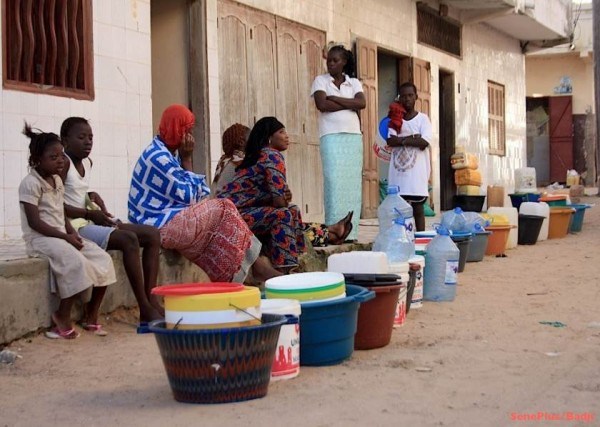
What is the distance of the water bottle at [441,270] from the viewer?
615cm

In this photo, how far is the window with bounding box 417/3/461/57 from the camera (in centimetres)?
1427

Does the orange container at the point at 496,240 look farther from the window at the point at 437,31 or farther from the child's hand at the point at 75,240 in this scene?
the window at the point at 437,31

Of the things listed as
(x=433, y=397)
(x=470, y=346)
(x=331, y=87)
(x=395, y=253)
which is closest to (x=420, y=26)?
(x=331, y=87)

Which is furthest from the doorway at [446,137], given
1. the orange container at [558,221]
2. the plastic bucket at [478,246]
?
the plastic bucket at [478,246]

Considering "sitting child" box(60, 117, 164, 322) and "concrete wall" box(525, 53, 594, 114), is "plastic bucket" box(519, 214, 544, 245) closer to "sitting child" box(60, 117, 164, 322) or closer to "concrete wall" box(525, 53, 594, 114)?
"sitting child" box(60, 117, 164, 322)

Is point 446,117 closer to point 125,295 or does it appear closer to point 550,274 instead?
point 550,274

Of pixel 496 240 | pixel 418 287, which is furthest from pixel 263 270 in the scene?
pixel 496 240

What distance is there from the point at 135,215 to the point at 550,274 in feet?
12.3

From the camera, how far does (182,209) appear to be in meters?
5.48

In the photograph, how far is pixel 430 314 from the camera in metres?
5.68

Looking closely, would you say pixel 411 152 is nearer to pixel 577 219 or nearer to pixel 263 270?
pixel 263 270

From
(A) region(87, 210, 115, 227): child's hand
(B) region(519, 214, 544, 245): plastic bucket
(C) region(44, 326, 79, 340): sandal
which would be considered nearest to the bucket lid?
(C) region(44, 326, 79, 340): sandal

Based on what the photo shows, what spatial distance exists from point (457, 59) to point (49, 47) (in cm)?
1001

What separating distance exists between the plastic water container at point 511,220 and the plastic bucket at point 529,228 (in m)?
0.27
